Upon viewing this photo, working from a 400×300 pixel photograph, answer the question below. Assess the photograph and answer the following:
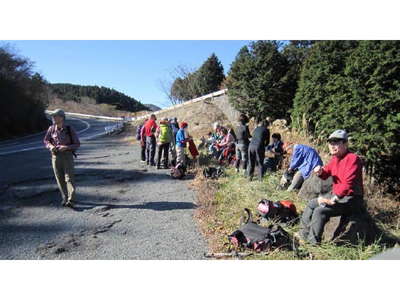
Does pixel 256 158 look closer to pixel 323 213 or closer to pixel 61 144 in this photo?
pixel 323 213

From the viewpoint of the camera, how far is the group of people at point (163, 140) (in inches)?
332

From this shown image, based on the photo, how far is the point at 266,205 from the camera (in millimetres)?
4863

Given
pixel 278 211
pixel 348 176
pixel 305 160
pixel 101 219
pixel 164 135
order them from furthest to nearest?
pixel 164 135
pixel 305 160
pixel 101 219
pixel 278 211
pixel 348 176

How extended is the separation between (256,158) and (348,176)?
11.0ft

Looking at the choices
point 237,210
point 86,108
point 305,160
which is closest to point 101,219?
point 237,210

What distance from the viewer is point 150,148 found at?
9.35m

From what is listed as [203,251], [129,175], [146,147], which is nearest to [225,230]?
[203,251]

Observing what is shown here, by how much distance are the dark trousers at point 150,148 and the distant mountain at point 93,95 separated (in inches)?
2140

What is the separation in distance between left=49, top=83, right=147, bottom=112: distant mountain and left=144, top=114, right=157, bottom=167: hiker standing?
179 feet

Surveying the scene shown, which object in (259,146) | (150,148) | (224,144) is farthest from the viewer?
(224,144)

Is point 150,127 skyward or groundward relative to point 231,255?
skyward

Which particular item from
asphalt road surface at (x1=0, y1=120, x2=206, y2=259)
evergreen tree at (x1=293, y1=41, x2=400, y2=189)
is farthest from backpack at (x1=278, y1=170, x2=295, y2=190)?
evergreen tree at (x1=293, y1=41, x2=400, y2=189)

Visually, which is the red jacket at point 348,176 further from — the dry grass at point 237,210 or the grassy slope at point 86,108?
the grassy slope at point 86,108

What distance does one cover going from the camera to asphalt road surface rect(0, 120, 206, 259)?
403cm
